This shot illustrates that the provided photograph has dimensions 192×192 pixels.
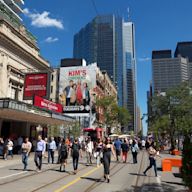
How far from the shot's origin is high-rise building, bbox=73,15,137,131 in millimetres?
90000

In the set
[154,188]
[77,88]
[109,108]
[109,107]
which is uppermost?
[77,88]

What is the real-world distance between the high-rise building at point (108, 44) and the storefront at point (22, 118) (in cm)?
3169

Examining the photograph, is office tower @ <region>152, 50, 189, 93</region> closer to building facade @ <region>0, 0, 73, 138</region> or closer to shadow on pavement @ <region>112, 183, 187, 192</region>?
building facade @ <region>0, 0, 73, 138</region>

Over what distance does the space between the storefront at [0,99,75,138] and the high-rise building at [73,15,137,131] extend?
31.7 m

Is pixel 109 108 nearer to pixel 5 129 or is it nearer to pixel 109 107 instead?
pixel 109 107

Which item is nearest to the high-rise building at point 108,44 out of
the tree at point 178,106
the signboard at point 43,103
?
the tree at point 178,106

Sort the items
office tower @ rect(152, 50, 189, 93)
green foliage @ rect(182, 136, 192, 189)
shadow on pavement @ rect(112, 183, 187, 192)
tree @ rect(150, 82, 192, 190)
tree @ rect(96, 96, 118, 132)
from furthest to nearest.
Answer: office tower @ rect(152, 50, 189, 93) → tree @ rect(96, 96, 118, 132) → tree @ rect(150, 82, 192, 190) → shadow on pavement @ rect(112, 183, 187, 192) → green foliage @ rect(182, 136, 192, 189)

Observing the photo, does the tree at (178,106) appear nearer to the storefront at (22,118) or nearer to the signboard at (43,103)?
the storefront at (22,118)

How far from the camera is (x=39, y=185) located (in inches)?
455

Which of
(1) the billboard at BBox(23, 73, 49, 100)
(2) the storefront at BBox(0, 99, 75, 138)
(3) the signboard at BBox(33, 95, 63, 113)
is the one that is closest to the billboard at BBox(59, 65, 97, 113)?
(2) the storefront at BBox(0, 99, 75, 138)

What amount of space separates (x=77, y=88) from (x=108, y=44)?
2046 cm

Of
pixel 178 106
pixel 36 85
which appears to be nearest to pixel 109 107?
pixel 178 106

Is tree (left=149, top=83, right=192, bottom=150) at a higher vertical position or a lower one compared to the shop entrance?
higher

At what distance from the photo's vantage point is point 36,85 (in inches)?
1325
